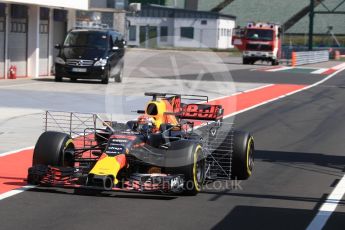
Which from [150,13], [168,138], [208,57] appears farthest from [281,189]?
[150,13]

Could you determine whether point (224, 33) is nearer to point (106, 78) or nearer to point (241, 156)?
point (106, 78)

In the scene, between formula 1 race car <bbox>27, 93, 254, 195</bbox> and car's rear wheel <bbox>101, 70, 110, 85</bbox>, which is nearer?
formula 1 race car <bbox>27, 93, 254, 195</bbox>

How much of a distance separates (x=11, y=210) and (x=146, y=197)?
1756 millimetres

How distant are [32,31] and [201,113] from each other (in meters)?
22.4

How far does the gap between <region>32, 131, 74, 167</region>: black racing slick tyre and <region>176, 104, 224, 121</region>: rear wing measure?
172cm

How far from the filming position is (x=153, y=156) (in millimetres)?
10156

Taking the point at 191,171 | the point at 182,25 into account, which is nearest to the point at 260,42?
the point at 182,25

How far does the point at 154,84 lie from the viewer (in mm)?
32312

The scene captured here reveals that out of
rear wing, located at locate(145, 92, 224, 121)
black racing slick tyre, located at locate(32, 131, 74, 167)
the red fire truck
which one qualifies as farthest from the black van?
the red fire truck

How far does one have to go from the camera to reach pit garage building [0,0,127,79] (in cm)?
3072

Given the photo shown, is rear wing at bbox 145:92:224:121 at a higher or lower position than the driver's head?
higher

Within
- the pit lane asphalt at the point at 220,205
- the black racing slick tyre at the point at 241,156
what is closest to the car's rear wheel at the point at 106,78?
the pit lane asphalt at the point at 220,205

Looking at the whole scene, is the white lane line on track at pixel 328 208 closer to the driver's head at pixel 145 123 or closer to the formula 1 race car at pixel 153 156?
the formula 1 race car at pixel 153 156

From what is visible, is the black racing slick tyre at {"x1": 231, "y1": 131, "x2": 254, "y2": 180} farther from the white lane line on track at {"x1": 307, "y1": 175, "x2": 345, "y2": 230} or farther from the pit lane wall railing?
the pit lane wall railing
